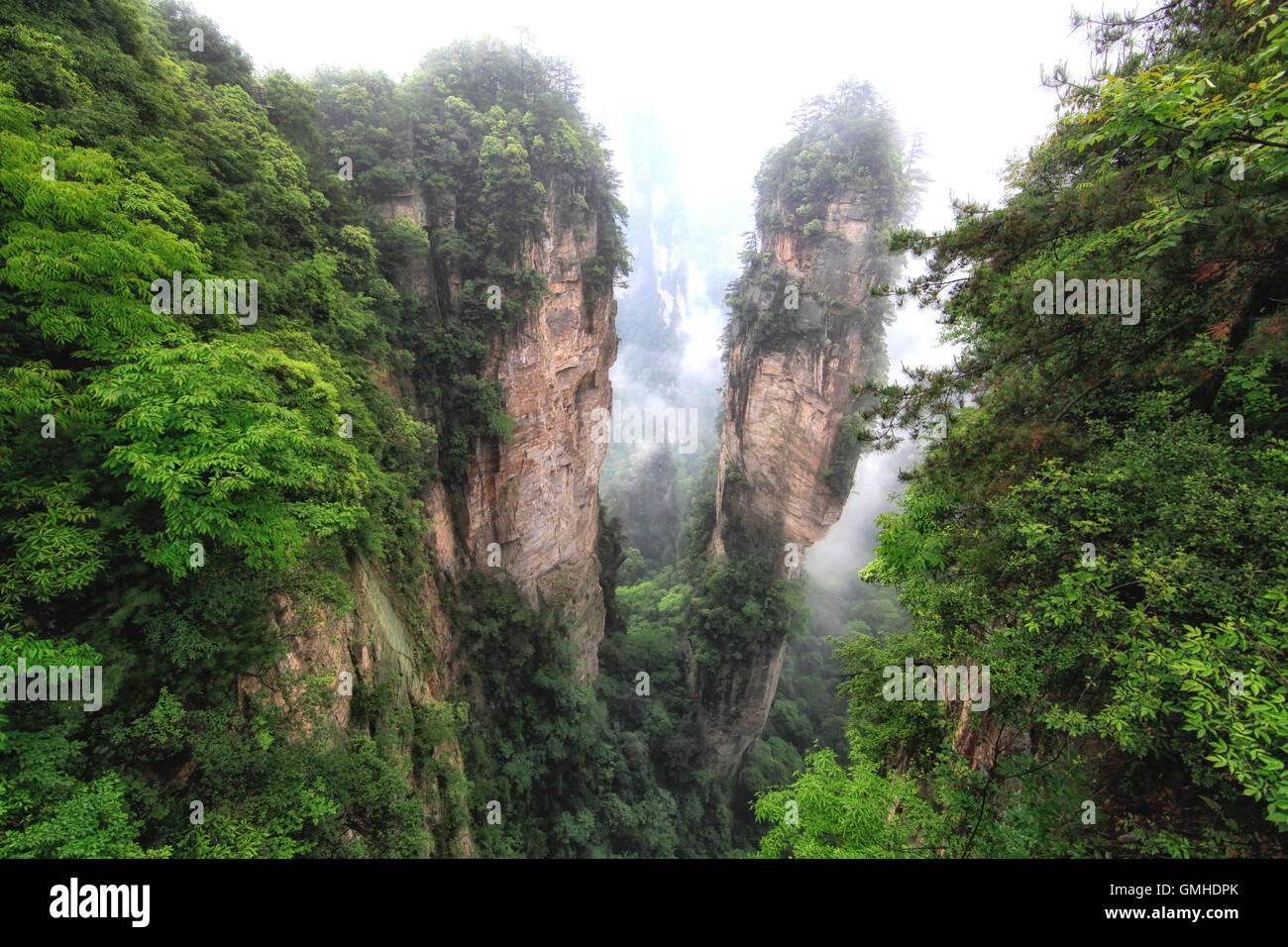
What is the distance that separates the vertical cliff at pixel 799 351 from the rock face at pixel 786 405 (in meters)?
0.06

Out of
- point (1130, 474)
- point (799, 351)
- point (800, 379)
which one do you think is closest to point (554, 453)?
point (800, 379)

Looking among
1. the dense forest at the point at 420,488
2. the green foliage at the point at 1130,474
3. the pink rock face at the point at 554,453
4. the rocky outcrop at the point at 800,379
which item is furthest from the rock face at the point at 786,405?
the green foliage at the point at 1130,474

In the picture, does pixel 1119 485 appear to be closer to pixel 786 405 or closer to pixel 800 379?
pixel 800 379

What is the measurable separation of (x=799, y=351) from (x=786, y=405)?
8.90 feet

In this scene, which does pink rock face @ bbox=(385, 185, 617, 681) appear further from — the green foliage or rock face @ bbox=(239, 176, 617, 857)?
the green foliage

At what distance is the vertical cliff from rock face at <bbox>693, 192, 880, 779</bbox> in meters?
0.06

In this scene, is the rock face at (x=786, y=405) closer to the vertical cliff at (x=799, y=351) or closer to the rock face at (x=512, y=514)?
the vertical cliff at (x=799, y=351)

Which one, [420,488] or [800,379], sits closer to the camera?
[420,488]

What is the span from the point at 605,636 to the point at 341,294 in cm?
1917

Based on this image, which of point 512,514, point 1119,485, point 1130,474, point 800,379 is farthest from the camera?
point 800,379

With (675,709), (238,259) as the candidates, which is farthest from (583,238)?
(675,709)

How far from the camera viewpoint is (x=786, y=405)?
24703 millimetres

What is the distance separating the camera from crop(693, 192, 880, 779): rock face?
22469mm

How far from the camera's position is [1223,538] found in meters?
3.75
